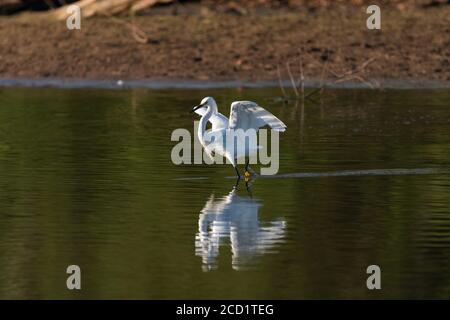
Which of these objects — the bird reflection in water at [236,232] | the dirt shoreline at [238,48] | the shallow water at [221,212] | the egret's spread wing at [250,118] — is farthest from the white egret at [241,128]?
the dirt shoreline at [238,48]

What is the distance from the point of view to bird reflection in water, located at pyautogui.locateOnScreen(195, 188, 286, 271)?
11445 mm

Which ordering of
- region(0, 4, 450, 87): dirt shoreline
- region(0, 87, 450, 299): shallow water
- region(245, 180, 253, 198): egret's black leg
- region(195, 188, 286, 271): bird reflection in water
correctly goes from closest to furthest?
1. region(0, 87, 450, 299): shallow water
2. region(195, 188, 286, 271): bird reflection in water
3. region(245, 180, 253, 198): egret's black leg
4. region(0, 4, 450, 87): dirt shoreline

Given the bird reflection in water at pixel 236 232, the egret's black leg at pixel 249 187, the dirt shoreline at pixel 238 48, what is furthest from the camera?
the dirt shoreline at pixel 238 48

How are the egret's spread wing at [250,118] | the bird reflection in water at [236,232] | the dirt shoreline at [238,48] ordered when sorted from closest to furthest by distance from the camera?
the bird reflection in water at [236,232], the egret's spread wing at [250,118], the dirt shoreline at [238,48]

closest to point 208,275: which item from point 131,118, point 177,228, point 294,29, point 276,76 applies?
point 177,228

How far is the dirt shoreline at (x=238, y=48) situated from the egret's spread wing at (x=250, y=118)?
30.4ft

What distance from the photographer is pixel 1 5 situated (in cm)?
2942

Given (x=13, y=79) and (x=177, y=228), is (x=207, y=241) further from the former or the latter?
(x=13, y=79)

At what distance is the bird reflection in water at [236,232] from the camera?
451 inches

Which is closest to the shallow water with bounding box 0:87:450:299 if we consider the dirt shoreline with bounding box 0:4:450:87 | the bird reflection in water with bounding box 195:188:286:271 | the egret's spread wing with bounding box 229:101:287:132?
the bird reflection in water with bounding box 195:188:286:271

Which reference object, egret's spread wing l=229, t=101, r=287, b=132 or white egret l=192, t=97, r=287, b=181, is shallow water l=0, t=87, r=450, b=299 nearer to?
white egret l=192, t=97, r=287, b=181

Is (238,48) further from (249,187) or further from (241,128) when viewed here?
(249,187)

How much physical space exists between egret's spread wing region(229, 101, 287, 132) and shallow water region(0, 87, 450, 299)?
0.59 m

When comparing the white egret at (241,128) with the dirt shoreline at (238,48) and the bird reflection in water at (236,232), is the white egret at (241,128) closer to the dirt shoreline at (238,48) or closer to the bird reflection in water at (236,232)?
the bird reflection in water at (236,232)
